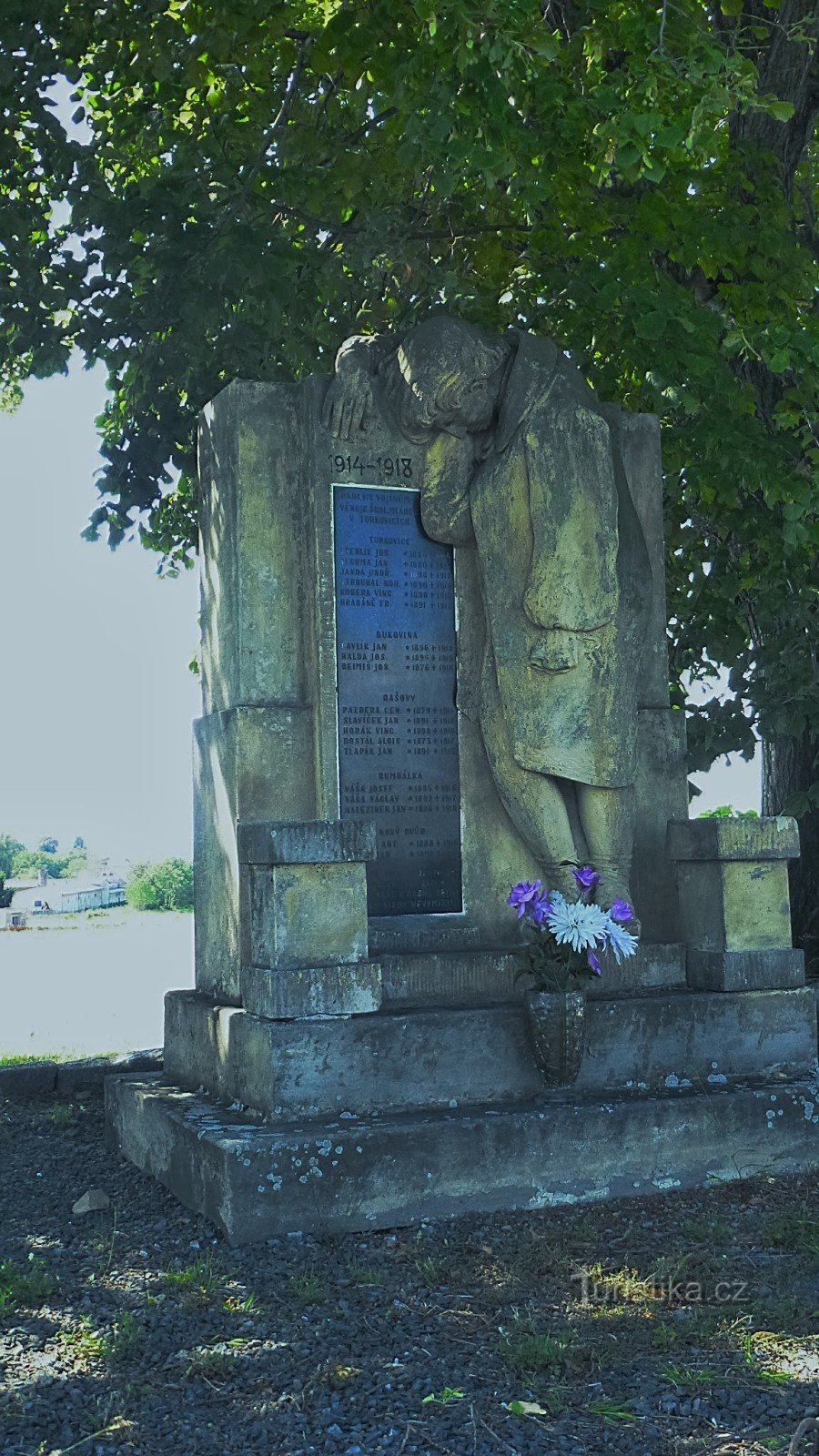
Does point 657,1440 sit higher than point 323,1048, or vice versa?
point 323,1048

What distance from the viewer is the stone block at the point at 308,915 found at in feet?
16.9

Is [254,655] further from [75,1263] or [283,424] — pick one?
[75,1263]

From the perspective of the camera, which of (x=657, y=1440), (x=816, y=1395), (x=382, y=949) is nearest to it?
(x=657, y=1440)

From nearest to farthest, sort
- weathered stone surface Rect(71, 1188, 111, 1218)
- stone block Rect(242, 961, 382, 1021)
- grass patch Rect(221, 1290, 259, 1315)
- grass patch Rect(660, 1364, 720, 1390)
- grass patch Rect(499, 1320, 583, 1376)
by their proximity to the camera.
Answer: grass patch Rect(660, 1364, 720, 1390), grass patch Rect(499, 1320, 583, 1376), grass patch Rect(221, 1290, 259, 1315), stone block Rect(242, 961, 382, 1021), weathered stone surface Rect(71, 1188, 111, 1218)

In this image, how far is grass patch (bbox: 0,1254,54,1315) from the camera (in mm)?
4172

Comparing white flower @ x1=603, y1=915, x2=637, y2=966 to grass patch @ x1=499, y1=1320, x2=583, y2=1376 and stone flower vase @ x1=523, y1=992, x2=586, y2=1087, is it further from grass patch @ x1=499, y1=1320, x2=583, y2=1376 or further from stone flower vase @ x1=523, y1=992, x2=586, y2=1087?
grass patch @ x1=499, y1=1320, x2=583, y2=1376

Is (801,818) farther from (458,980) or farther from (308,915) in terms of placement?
(308,915)

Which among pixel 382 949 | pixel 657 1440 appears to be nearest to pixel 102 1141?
pixel 382 949

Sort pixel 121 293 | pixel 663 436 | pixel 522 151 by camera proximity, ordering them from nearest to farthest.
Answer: pixel 522 151, pixel 663 436, pixel 121 293

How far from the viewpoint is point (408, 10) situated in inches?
293

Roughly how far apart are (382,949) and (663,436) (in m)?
4.33

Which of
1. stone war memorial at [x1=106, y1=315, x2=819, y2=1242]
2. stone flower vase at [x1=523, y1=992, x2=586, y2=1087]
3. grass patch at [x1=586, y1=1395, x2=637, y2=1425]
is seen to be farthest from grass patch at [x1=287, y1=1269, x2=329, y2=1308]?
stone flower vase at [x1=523, y1=992, x2=586, y2=1087]

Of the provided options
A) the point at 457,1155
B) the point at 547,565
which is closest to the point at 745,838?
the point at 547,565

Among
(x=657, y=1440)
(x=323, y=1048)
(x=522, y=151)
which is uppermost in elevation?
(x=522, y=151)
